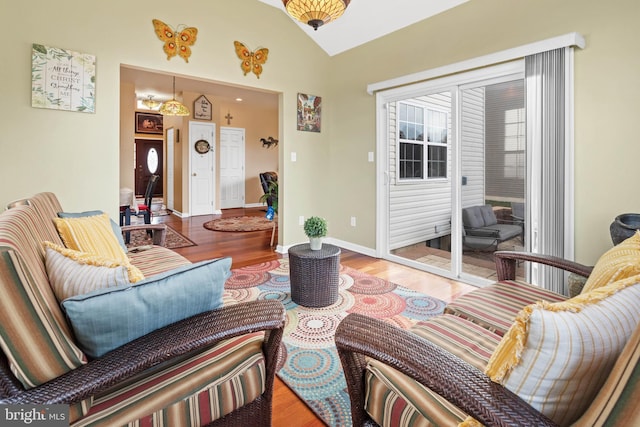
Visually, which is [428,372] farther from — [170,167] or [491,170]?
[170,167]

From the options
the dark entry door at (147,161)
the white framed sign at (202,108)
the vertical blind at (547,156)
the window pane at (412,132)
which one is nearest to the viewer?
the vertical blind at (547,156)

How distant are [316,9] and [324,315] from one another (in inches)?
85.5

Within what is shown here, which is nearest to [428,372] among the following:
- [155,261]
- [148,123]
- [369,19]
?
[155,261]

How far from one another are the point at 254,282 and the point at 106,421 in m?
2.39

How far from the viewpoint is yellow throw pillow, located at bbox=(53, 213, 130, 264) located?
1.73 m

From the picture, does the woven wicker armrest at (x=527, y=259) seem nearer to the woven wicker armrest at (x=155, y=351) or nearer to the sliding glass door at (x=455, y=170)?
the sliding glass door at (x=455, y=170)

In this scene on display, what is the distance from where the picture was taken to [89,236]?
1.82 meters

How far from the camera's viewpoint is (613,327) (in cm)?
69

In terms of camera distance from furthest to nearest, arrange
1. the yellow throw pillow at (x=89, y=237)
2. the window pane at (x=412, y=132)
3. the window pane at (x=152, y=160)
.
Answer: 1. the window pane at (x=152, y=160)
2. the window pane at (x=412, y=132)
3. the yellow throw pillow at (x=89, y=237)

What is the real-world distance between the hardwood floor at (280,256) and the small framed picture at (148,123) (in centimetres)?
647

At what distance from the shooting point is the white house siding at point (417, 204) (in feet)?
12.0

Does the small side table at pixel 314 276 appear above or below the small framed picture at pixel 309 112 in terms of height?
below

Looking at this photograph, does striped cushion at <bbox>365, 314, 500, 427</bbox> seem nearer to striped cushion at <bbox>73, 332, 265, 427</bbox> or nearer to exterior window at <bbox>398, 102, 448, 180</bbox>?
A: striped cushion at <bbox>73, 332, 265, 427</bbox>

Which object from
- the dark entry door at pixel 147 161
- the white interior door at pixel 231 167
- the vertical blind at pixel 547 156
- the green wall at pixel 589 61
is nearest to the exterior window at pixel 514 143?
the vertical blind at pixel 547 156
